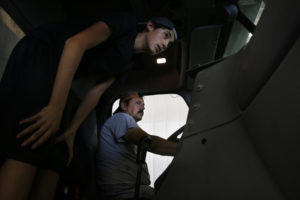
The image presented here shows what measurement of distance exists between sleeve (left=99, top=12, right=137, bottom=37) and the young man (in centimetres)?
73

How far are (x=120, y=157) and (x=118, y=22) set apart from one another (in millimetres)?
1058

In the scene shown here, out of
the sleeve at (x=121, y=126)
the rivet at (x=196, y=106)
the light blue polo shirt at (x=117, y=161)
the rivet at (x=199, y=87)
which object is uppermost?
the rivet at (x=199, y=87)

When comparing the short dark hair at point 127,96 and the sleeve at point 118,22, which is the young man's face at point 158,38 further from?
the short dark hair at point 127,96

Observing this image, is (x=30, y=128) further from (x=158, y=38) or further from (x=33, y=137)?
(x=158, y=38)

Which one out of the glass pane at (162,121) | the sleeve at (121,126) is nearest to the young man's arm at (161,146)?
the sleeve at (121,126)

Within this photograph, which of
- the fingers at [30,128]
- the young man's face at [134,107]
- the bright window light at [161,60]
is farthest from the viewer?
the young man's face at [134,107]

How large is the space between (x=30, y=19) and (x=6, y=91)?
0.82m

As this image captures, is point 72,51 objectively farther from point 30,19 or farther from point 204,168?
point 30,19

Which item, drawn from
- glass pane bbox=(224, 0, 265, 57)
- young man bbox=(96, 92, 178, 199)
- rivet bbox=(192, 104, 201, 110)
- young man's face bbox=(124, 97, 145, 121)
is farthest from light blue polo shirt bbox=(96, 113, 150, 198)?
rivet bbox=(192, 104, 201, 110)

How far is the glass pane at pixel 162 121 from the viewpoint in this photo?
8.93ft

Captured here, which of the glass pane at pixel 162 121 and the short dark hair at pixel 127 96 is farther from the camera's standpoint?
the glass pane at pixel 162 121

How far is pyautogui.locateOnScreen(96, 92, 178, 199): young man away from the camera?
1621 millimetres

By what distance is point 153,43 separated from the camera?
3.99 ft

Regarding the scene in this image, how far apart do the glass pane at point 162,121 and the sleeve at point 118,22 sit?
1652 mm
